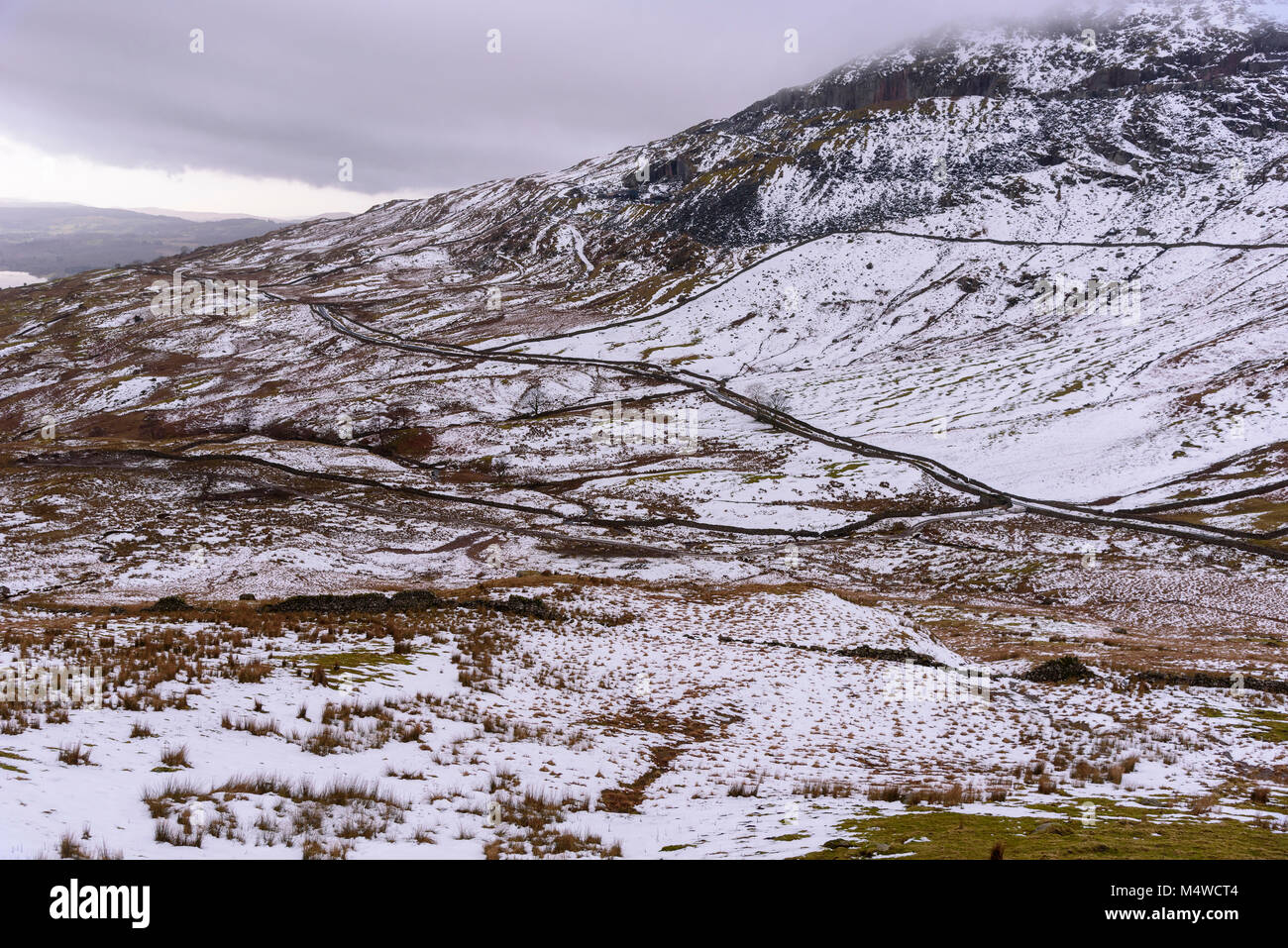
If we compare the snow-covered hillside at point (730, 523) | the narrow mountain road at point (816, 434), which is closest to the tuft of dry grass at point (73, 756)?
the snow-covered hillside at point (730, 523)

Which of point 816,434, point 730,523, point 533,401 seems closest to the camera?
point 730,523

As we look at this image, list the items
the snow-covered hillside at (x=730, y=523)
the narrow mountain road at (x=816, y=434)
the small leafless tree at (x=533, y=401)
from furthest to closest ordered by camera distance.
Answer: the small leafless tree at (x=533, y=401), the narrow mountain road at (x=816, y=434), the snow-covered hillside at (x=730, y=523)

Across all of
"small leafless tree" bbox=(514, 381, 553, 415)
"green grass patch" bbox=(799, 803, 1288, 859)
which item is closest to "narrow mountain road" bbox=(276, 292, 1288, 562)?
"small leafless tree" bbox=(514, 381, 553, 415)

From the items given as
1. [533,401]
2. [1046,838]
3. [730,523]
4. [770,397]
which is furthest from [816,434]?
[1046,838]

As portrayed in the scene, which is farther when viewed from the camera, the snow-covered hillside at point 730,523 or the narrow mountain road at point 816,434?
the narrow mountain road at point 816,434

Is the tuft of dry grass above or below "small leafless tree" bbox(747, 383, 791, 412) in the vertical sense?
below

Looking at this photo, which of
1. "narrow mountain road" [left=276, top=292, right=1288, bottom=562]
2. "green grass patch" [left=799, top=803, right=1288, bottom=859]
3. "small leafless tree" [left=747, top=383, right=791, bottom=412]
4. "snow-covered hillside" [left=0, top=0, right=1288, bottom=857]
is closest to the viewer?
"green grass patch" [left=799, top=803, right=1288, bottom=859]

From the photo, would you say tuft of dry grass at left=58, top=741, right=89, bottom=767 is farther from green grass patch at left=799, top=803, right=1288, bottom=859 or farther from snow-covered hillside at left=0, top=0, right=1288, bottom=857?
green grass patch at left=799, top=803, right=1288, bottom=859

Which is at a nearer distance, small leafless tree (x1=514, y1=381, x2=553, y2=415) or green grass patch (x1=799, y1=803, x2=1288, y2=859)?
green grass patch (x1=799, y1=803, x2=1288, y2=859)

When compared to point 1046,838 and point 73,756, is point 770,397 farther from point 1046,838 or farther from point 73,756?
point 73,756

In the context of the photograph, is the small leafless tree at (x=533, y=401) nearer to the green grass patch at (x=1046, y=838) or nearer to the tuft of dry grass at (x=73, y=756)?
the tuft of dry grass at (x=73, y=756)

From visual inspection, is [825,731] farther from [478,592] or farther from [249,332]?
[249,332]

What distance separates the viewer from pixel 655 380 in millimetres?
124062

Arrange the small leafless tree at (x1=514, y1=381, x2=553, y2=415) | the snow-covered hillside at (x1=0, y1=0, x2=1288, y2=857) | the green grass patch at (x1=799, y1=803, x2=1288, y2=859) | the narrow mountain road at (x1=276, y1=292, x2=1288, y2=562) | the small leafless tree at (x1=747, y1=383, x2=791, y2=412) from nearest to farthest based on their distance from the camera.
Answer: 1. the green grass patch at (x1=799, y1=803, x2=1288, y2=859)
2. the snow-covered hillside at (x1=0, y1=0, x2=1288, y2=857)
3. the narrow mountain road at (x1=276, y1=292, x2=1288, y2=562)
4. the small leafless tree at (x1=747, y1=383, x2=791, y2=412)
5. the small leafless tree at (x1=514, y1=381, x2=553, y2=415)
